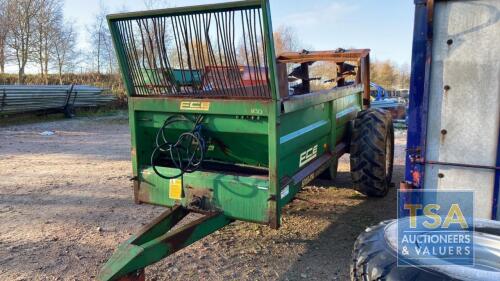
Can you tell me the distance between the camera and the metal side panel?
2.57 meters

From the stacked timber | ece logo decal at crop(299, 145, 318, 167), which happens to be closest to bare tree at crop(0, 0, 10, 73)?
the stacked timber

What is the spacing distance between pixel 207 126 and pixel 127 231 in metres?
1.58

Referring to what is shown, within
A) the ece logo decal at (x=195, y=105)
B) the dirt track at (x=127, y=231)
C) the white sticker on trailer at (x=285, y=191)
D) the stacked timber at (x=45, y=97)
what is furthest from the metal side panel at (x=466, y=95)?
the stacked timber at (x=45, y=97)

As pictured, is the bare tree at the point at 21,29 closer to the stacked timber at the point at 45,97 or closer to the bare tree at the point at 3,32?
the bare tree at the point at 3,32

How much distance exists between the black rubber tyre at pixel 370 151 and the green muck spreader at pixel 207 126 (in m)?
0.78

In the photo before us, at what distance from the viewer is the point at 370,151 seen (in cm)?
444

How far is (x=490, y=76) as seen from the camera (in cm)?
258

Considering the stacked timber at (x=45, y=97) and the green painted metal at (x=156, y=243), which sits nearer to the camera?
the green painted metal at (x=156, y=243)

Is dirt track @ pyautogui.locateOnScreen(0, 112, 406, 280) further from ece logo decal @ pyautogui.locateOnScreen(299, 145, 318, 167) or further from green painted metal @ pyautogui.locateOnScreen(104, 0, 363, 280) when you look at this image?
ece logo decal @ pyautogui.locateOnScreen(299, 145, 318, 167)

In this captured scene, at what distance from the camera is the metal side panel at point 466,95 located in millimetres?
2574

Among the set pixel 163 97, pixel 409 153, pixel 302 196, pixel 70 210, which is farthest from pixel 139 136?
pixel 302 196

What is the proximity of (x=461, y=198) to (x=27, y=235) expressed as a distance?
12.4 feet

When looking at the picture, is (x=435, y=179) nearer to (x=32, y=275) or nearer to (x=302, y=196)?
(x=302, y=196)

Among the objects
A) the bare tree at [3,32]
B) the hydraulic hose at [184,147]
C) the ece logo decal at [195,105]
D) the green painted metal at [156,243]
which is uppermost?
the bare tree at [3,32]
